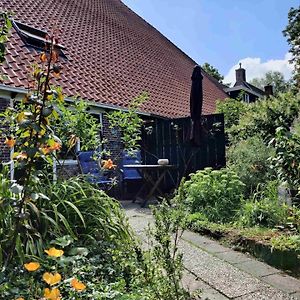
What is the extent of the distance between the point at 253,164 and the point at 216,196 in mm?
1624

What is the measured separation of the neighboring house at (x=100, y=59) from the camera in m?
8.21

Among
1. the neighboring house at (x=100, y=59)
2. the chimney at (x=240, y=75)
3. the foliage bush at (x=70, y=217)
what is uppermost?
the chimney at (x=240, y=75)

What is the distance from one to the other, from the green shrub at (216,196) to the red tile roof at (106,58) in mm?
3773

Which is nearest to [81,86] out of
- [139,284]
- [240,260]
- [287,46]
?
[240,260]

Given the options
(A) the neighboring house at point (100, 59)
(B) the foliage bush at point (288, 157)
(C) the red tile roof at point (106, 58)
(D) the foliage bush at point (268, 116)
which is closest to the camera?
(B) the foliage bush at point (288, 157)

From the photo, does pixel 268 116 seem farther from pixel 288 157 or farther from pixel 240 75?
pixel 240 75

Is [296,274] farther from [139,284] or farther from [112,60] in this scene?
[112,60]

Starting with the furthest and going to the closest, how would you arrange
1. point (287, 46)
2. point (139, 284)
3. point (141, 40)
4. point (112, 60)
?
point (287, 46) < point (141, 40) < point (112, 60) < point (139, 284)

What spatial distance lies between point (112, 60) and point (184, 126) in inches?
174

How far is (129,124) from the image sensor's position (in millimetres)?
5086

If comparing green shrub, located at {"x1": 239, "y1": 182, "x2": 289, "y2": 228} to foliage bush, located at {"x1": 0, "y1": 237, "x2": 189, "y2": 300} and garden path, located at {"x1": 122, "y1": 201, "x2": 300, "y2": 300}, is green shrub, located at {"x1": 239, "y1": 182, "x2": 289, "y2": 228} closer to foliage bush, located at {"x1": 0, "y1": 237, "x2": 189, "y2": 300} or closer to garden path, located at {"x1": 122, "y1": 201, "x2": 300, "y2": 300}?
garden path, located at {"x1": 122, "y1": 201, "x2": 300, "y2": 300}

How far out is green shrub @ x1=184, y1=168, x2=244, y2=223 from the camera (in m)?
4.82

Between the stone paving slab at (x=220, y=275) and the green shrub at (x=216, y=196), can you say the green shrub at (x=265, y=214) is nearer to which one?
the green shrub at (x=216, y=196)

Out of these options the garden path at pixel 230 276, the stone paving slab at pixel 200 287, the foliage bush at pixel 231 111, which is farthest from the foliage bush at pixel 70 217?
the foliage bush at pixel 231 111
